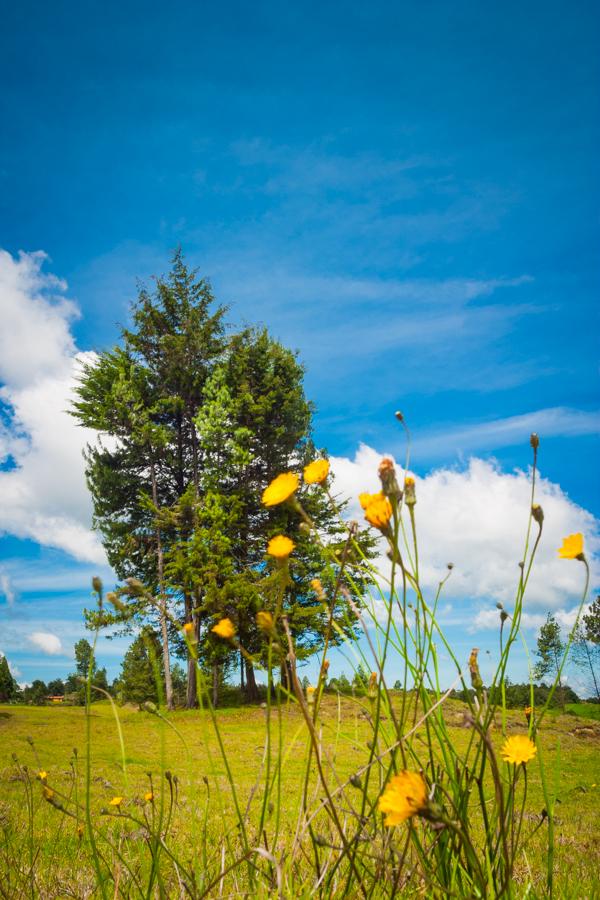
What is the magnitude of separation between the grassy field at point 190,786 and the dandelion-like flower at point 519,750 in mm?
31

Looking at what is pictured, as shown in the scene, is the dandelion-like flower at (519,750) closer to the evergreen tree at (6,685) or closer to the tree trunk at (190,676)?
the tree trunk at (190,676)

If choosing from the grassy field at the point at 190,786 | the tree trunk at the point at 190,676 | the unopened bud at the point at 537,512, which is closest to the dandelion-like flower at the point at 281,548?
the grassy field at the point at 190,786

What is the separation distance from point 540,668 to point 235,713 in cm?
822

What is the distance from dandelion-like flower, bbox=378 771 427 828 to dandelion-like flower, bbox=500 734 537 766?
31cm

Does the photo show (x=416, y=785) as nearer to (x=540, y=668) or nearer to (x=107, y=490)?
(x=107, y=490)

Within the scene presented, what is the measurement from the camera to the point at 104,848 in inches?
93.0

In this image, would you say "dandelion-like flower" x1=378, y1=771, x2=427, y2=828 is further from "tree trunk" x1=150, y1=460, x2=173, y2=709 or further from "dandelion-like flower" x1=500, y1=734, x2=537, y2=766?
"tree trunk" x1=150, y1=460, x2=173, y2=709

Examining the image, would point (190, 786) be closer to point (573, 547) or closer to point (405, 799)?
point (405, 799)

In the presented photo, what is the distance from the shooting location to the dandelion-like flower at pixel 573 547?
2.52 ft

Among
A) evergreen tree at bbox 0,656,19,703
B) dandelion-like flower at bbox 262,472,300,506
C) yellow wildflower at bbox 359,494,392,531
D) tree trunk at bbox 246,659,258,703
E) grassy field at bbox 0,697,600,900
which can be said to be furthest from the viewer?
evergreen tree at bbox 0,656,19,703

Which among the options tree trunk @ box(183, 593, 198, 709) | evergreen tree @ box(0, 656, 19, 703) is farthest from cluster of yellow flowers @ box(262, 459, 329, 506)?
evergreen tree @ box(0, 656, 19, 703)

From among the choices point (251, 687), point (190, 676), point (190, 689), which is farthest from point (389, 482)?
point (251, 687)

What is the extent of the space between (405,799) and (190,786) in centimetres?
71

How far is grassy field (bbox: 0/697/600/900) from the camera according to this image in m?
1.30
